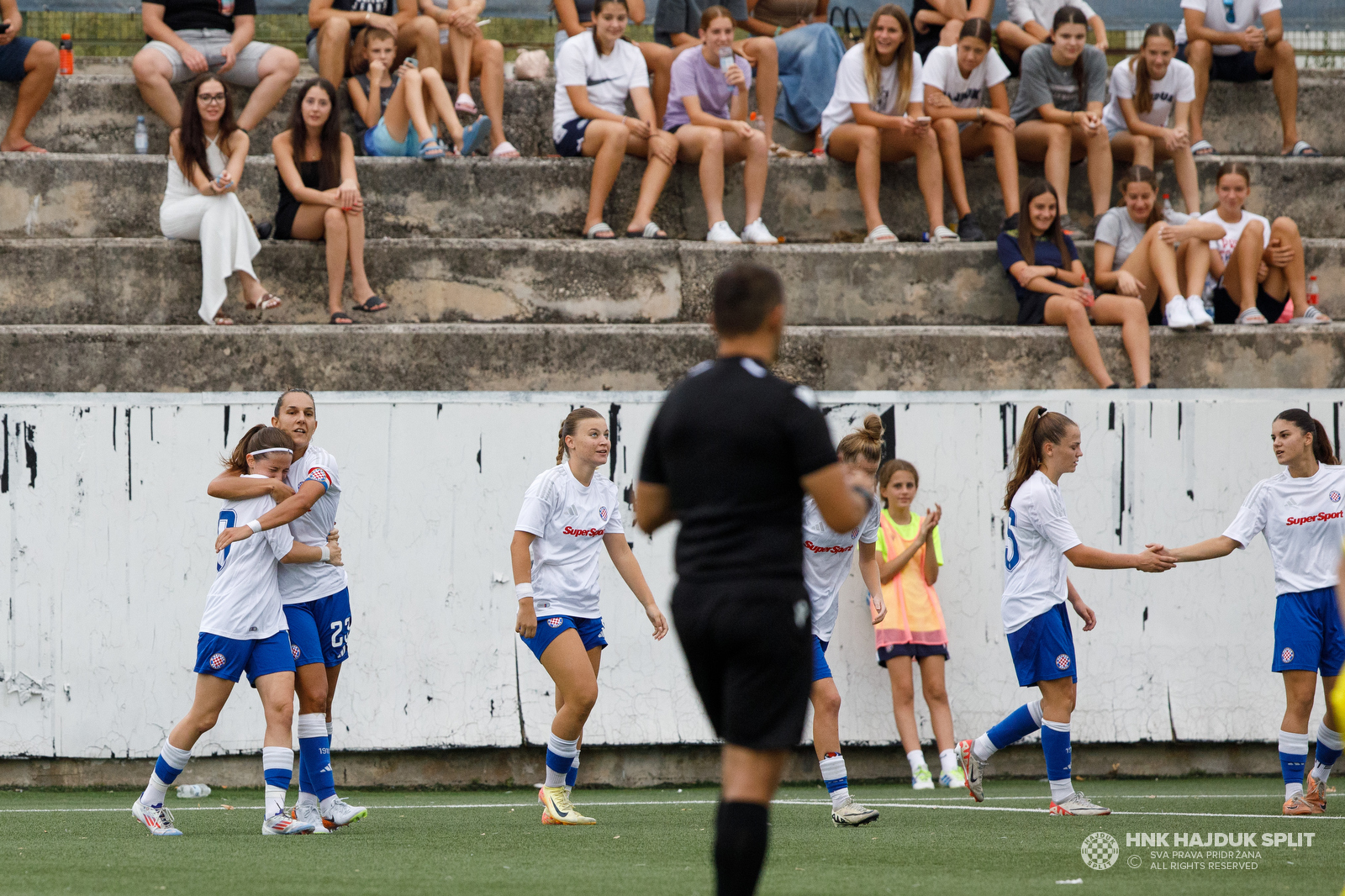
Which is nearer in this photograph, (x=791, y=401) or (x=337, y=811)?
(x=791, y=401)

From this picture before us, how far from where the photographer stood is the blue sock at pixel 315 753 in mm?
7379

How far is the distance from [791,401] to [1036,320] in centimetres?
840

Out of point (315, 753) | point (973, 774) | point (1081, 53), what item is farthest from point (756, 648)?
point (1081, 53)

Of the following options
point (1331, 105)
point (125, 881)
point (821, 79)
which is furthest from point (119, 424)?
point (1331, 105)

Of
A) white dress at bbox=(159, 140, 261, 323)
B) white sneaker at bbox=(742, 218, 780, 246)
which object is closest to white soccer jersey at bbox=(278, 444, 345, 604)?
white dress at bbox=(159, 140, 261, 323)

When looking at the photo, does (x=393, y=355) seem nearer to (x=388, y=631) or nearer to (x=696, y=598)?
(x=388, y=631)

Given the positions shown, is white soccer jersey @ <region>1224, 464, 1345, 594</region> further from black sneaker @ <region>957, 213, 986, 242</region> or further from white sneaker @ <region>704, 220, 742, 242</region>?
white sneaker @ <region>704, 220, 742, 242</region>

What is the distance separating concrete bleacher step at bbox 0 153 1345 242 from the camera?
39.5 feet

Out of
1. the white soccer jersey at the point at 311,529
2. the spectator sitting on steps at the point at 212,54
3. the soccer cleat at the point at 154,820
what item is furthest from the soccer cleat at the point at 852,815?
the spectator sitting on steps at the point at 212,54

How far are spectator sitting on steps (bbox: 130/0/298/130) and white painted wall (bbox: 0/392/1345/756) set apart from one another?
419 cm

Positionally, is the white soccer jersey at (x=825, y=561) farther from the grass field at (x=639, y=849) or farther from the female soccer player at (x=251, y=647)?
the female soccer player at (x=251, y=647)

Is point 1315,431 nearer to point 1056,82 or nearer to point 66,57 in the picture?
point 1056,82

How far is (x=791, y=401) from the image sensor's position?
12.7 ft

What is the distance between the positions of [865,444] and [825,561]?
2.19 feet
